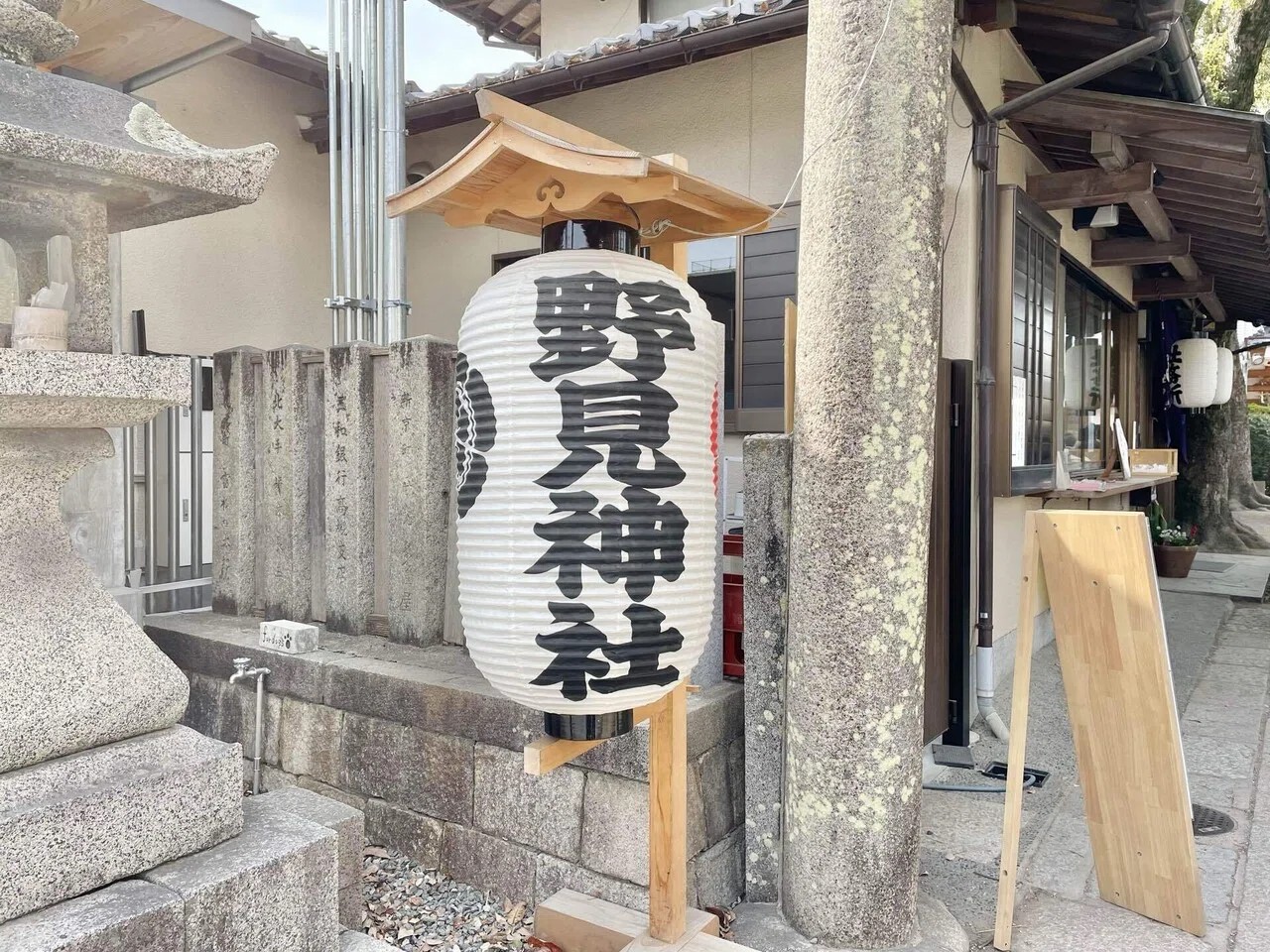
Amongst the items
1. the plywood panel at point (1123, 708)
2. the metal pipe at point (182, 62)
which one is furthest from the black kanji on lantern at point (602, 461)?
the metal pipe at point (182, 62)

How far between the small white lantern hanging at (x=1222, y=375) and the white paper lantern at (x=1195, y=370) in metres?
0.24

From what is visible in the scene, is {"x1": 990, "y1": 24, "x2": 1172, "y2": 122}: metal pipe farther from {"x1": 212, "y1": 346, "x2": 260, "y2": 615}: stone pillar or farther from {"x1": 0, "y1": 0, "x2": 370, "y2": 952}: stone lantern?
{"x1": 212, "y1": 346, "x2": 260, "y2": 615}: stone pillar

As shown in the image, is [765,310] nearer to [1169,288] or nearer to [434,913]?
[434,913]

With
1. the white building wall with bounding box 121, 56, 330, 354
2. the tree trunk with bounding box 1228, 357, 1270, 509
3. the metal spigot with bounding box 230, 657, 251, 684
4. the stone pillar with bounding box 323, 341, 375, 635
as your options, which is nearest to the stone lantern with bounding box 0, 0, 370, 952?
the metal spigot with bounding box 230, 657, 251, 684

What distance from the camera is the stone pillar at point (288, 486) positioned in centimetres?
508

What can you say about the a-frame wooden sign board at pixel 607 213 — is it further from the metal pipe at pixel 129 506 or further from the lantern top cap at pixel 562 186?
the metal pipe at pixel 129 506

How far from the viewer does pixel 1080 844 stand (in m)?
4.29

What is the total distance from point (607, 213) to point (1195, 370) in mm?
12627

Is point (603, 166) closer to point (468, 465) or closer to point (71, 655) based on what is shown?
point (468, 465)

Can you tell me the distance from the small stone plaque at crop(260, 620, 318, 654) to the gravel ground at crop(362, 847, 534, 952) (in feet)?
3.87

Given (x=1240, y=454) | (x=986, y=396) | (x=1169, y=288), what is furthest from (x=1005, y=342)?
(x=1240, y=454)

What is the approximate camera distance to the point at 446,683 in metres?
3.97

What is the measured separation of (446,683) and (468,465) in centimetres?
162

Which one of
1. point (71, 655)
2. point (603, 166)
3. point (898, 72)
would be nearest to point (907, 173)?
point (898, 72)
